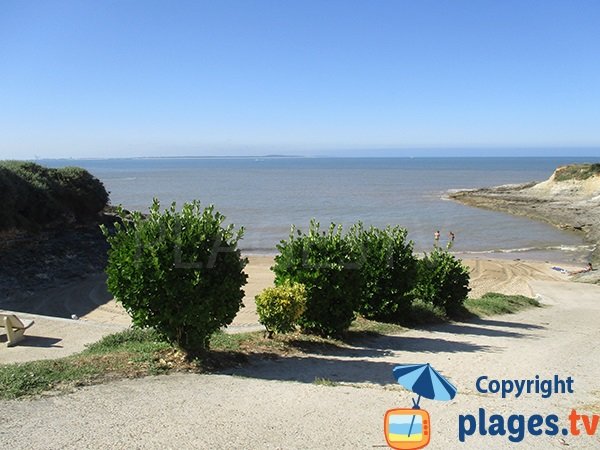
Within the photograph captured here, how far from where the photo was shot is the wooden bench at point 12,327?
10.7 meters

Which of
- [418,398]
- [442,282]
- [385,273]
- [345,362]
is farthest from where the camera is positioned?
[442,282]

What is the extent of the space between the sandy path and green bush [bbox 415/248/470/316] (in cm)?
463

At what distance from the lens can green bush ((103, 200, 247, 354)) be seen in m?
7.96

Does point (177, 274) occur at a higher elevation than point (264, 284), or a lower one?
higher

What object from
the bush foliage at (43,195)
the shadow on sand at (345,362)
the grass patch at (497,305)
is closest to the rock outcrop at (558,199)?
the grass patch at (497,305)

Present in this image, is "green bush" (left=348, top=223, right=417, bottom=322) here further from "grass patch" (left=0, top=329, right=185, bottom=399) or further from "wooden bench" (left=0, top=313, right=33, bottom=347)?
"wooden bench" (left=0, top=313, right=33, bottom=347)

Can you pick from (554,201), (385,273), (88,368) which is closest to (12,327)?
(88,368)

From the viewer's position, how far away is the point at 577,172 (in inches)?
2643

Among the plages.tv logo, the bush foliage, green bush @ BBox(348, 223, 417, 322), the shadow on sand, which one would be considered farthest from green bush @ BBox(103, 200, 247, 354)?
the bush foliage

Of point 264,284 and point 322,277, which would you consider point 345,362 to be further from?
point 264,284

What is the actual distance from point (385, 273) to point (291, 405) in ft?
22.4

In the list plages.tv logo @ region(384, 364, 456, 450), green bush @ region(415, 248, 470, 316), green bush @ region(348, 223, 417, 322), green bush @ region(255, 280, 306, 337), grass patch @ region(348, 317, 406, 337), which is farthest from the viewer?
green bush @ region(415, 248, 470, 316)

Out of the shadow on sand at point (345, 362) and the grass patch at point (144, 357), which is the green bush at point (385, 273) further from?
the shadow on sand at point (345, 362)

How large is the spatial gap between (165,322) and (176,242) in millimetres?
1174
